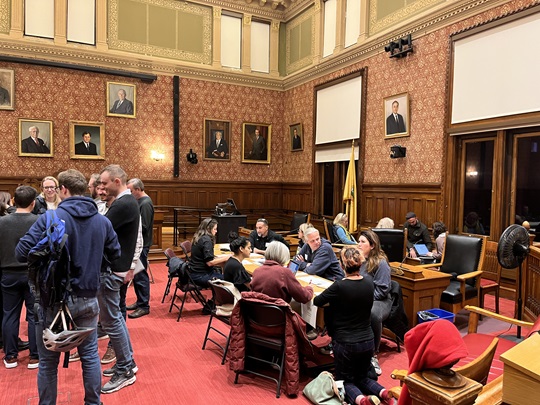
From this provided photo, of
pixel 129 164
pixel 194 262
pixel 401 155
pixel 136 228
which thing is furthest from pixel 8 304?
pixel 129 164

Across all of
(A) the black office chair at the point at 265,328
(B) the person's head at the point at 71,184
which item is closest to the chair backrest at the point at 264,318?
(A) the black office chair at the point at 265,328

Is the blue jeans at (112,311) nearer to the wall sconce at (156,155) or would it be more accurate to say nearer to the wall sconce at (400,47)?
the wall sconce at (400,47)

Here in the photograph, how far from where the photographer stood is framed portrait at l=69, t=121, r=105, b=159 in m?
10.9

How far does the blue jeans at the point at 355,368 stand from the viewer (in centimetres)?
314

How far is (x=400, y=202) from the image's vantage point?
349 inches

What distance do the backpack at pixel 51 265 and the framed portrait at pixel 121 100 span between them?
9.77 meters

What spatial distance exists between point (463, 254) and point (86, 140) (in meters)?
10.00

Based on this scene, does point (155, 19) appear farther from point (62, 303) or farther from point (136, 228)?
point (62, 303)

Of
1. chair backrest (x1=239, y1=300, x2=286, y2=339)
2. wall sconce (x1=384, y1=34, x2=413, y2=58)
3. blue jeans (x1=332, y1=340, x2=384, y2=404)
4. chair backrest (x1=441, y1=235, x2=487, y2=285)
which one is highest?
wall sconce (x1=384, y1=34, x2=413, y2=58)

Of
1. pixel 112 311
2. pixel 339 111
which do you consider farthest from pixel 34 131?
pixel 112 311

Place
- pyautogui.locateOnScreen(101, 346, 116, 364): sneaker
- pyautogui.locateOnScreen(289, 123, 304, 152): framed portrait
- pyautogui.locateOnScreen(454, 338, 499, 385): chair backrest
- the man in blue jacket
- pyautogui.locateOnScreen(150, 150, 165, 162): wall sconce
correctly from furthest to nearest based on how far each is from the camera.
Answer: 1. pyautogui.locateOnScreen(289, 123, 304, 152): framed portrait
2. pyautogui.locateOnScreen(150, 150, 165, 162): wall sconce
3. pyautogui.locateOnScreen(101, 346, 116, 364): sneaker
4. the man in blue jacket
5. pyautogui.locateOnScreen(454, 338, 499, 385): chair backrest

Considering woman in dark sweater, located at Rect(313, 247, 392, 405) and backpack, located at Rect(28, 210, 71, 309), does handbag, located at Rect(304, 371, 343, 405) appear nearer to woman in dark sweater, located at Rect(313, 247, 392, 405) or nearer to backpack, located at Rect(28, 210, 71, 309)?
woman in dark sweater, located at Rect(313, 247, 392, 405)

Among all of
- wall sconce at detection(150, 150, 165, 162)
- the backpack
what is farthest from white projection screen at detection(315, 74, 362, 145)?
the backpack

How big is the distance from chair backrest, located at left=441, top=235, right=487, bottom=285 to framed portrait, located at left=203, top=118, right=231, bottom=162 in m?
8.44
